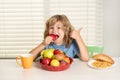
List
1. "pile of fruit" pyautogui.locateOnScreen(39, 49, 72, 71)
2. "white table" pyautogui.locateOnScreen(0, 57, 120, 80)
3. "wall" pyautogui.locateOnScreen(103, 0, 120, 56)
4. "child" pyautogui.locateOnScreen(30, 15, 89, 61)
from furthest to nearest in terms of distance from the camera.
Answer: "wall" pyautogui.locateOnScreen(103, 0, 120, 56) < "child" pyautogui.locateOnScreen(30, 15, 89, 61) < "pile of fruit" pyautogui.locateOnScreen(39, 49, 72, 71) < "white table" pyautogui.locateOnScreen(0, 57, 120, 80)

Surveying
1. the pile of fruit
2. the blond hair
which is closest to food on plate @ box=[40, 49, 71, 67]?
the pile of fruit

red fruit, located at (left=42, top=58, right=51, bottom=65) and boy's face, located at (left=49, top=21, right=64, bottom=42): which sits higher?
boy's face, located at (left=49, top=21, right=64, bottom=42)

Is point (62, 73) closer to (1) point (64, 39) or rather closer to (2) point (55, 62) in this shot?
(2) point (55, 62)

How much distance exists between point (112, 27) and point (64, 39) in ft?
3.51

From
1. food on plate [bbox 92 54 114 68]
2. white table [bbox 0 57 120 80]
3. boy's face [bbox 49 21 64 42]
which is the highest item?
boy's face [bbox 49 21 64 42]

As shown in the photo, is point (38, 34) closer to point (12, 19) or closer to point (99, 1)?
point (12, 19)

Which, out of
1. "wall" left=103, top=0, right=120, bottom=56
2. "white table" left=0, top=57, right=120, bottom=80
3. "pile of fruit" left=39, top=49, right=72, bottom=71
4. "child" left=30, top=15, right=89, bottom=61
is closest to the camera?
"white table" left=0, top=57, right=120, bottom=80

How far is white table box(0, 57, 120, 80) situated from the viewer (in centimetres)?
152

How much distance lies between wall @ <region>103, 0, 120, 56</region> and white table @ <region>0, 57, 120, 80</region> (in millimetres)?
1253

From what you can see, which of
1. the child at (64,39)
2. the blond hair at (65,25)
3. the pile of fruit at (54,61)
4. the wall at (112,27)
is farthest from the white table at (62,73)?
the wall at (112,27)

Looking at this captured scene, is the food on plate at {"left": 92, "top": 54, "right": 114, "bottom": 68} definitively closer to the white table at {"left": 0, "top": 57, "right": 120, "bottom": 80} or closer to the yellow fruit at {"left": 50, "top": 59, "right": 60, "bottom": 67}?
the white table at {"left": 0, "top": 57, "right": 120, "bottom": 80}

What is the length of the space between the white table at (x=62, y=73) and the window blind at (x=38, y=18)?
4.17ft

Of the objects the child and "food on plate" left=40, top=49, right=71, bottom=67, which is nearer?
"food on plate" left=40, top=49, right=71, bottom=67

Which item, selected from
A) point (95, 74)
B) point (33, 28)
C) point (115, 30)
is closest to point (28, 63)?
point (95, 74)
